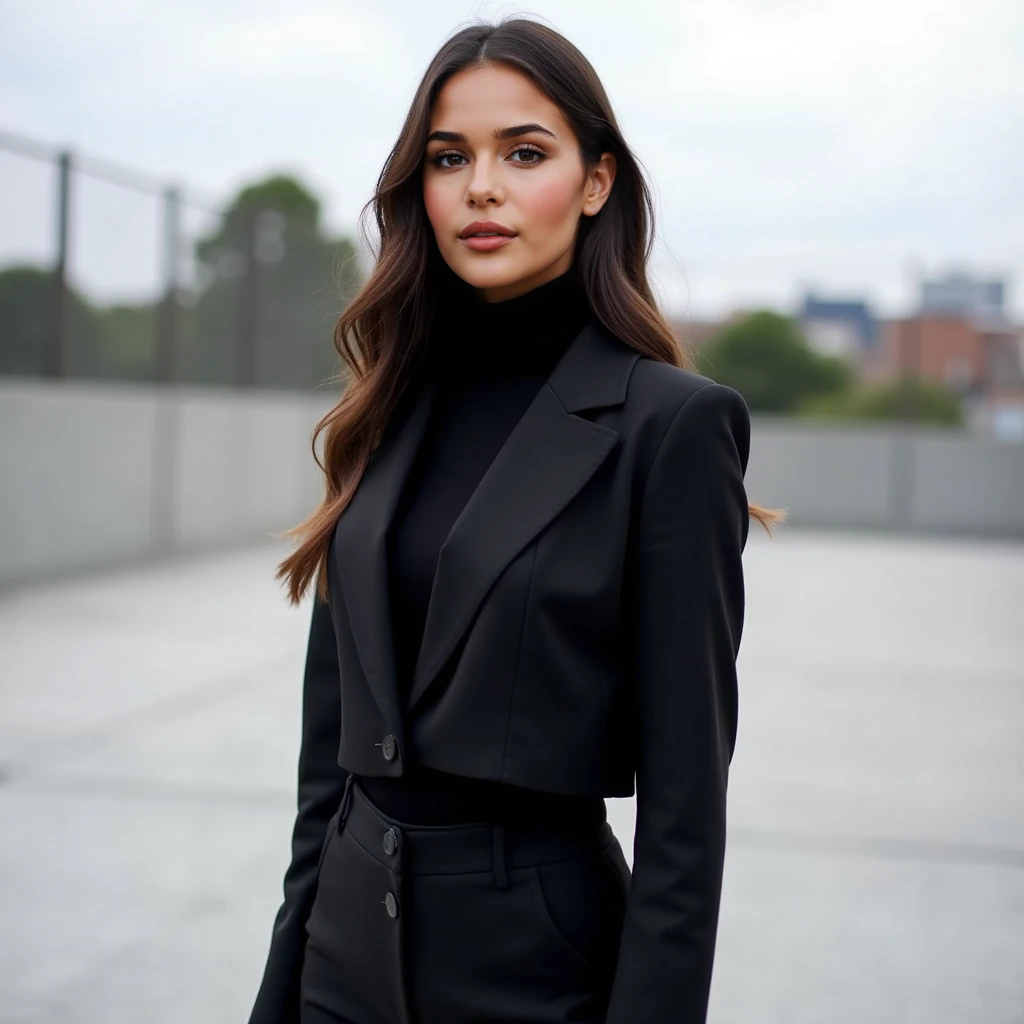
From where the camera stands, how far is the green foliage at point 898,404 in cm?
1675

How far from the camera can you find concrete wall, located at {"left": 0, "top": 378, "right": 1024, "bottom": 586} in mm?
9789

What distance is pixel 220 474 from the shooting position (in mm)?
12695

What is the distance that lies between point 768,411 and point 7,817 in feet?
48.3

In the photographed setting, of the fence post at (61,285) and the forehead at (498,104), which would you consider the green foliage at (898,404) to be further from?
the forehead at (498,104)

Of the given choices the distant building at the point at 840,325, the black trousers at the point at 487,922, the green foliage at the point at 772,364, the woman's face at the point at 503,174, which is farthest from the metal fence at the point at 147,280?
the distant building at the point at 840,325

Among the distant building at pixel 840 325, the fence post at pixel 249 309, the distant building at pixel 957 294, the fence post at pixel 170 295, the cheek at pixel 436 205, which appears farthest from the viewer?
the distant building at pixel 840 325

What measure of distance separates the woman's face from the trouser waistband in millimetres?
651

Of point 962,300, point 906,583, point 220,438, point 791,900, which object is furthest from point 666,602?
point 962,300

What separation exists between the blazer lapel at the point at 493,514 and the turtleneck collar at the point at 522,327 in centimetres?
6

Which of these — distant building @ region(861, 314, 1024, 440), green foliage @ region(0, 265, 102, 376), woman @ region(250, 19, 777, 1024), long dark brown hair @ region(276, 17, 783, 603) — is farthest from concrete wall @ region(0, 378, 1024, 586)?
woman @ region(250, 19, 777, 1024)

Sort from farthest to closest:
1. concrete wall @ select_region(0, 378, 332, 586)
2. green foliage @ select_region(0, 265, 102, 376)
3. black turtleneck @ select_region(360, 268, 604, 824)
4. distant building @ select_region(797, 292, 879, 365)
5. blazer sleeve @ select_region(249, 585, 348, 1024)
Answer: distant building @ select_region(797, 292, 879, 365) → concrete wall @ select_region(0, 378, 332, 586) → green foliage @ select_region(0, 265, 102, 376) → blazer sleeve @ select_region(249, 585, 348, 1024) → black turtleneck @ select_region(360, 268, 604, 824)

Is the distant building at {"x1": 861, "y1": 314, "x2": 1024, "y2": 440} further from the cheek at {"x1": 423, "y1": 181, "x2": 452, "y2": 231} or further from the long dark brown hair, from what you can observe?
the cheek at {"x1": 423, "y1": 181, "x2": 452, "y2": 231}

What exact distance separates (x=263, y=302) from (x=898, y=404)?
8143 millimetres

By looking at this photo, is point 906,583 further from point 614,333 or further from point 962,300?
point 614,333
